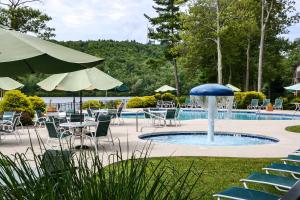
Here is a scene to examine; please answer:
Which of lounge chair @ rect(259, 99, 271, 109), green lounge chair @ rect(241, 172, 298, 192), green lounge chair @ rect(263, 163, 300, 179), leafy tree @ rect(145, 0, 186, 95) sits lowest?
green lounge chair @ rect(241, 172, 298, 192)

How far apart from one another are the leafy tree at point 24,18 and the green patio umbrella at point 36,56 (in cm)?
2237

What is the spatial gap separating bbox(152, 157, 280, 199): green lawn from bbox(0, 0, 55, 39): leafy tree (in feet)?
66.6

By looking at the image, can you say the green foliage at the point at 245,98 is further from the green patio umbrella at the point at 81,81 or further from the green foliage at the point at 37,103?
the green patio umbrella at the point at 81,81

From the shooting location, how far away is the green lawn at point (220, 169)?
5.47 metres

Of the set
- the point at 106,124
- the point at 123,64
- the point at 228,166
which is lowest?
the point at 228,166

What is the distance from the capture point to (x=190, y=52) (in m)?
34.3

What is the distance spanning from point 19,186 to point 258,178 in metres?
2.98

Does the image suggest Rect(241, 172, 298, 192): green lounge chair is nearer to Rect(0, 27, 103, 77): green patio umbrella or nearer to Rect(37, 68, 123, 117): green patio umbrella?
Rect(0, 27, 103, 77): green patio umbrella

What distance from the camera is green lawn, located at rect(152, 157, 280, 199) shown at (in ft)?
18.0

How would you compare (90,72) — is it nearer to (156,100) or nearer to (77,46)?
(156,100)

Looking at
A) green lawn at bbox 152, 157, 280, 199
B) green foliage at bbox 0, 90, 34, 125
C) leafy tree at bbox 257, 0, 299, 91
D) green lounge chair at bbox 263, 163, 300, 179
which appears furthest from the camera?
leafy tree at bbox 257, 0, 299, 91

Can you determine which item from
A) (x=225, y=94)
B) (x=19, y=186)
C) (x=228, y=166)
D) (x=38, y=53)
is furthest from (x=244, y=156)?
(x=19, y=186)

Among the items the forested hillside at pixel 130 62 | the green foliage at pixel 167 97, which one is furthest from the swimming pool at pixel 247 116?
the forested hillside at pixel 130 62

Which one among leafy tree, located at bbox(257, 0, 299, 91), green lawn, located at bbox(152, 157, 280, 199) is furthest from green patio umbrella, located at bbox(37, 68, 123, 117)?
leafy tree, located at bbox(257, 0, 299, 91)
